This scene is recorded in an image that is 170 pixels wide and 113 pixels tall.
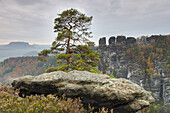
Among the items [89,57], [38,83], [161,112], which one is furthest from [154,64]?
[38,83]

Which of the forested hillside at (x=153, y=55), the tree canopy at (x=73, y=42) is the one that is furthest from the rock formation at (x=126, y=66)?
the tree canopy at (x=73, y=42)

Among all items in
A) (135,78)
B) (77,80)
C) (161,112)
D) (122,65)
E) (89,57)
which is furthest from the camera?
(122,65)

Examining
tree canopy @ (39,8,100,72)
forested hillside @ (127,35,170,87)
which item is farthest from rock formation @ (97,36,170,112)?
tree canopy @ (39,8,100,72)

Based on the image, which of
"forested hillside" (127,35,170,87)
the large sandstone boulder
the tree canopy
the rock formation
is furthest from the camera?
"forested hillside" (127,35,170,87)

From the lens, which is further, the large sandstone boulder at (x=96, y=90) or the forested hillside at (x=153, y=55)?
the forested hillside at (x=153, y=55)

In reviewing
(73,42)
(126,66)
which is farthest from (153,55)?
(73,42)

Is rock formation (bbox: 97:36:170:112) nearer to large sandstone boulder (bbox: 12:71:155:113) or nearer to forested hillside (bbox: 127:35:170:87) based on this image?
forested hillside (bbox: 127:35:170:87)

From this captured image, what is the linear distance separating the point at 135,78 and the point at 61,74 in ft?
307

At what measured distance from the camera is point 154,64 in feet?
299

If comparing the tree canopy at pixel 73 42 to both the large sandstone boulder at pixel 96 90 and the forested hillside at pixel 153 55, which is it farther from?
the forested hillside at pixel 153 55

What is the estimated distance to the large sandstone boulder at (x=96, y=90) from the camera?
18.0 feet

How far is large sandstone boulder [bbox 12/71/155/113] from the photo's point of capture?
549cm

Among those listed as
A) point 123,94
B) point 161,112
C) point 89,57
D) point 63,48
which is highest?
point 63,48

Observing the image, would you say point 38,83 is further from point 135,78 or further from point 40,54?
point 135,78
